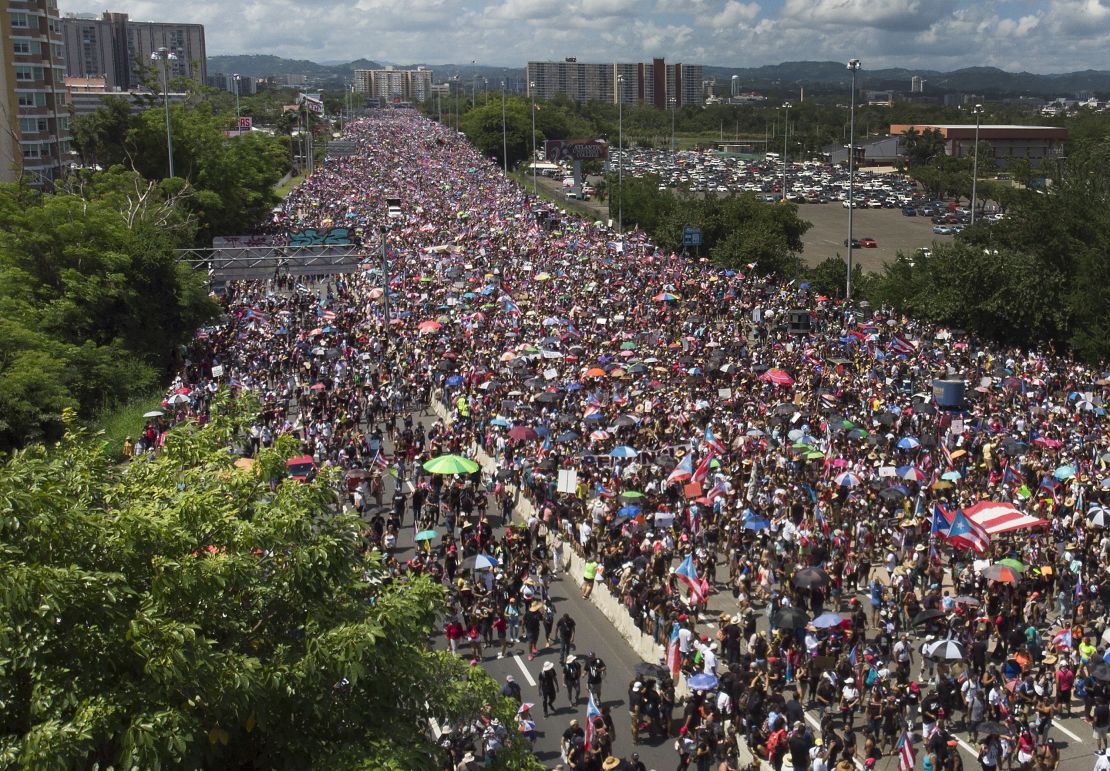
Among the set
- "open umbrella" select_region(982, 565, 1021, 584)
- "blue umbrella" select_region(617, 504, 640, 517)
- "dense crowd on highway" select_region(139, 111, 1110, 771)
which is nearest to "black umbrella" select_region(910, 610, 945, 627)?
"dense crowd on highway" select_region(139, 111, 1110, 771)

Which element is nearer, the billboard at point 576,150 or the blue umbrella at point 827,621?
the blue umbrella at point 827,621

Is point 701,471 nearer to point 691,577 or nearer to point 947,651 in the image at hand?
point 691,577

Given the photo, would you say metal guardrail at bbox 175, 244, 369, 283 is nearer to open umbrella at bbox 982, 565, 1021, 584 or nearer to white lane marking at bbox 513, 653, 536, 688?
white lane marking at bbox 513, 653, 536, 688

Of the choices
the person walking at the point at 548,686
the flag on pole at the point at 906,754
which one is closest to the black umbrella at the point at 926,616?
the flag on pole at the point at 906,754

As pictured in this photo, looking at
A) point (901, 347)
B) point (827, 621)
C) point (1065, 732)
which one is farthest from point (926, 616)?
point (901, 347)

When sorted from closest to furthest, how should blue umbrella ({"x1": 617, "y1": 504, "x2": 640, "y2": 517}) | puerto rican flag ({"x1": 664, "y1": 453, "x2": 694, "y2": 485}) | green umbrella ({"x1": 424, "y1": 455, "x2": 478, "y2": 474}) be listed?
blue umbrella ({"x1": 617, "y1": 504, "x2": 640, "y2": 517}) → green umbrella ({"x1": 424, "y1": 455, "x2": 478, "y2": 474}) → puerto rican flag ({"x1": 664, "y1": 453, "x2": 694, "y2": 485})

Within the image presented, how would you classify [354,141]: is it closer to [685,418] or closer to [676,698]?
[685,418]

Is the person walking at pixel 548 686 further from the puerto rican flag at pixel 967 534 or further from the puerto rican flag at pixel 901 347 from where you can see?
the puerto rican flag at pixel 901 347
